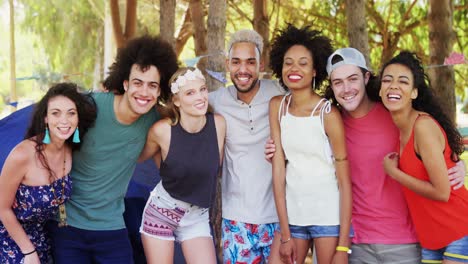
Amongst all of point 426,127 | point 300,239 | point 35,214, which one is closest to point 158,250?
point 35,214

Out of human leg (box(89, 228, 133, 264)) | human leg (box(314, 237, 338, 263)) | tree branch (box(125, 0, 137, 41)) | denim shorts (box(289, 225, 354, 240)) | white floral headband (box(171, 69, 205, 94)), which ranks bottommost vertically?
human leg (box(89, 228, 133, 264))

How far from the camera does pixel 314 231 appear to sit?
11.0 ft

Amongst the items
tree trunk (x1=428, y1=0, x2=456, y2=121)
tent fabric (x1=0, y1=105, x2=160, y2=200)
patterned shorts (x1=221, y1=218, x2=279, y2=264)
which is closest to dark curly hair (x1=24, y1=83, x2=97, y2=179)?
tent fabric (x1=0, y1=105, x2=160, y2=200)

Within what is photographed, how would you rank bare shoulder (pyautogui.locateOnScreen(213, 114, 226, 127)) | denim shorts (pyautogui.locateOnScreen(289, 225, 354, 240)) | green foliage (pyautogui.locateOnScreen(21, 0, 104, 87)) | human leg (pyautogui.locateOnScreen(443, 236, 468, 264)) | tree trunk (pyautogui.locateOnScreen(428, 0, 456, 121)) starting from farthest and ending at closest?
1. green foliage (pyautogui.locateOnScreen(21, 0, 104, 87))
2. tree trunk (pyautogui.locateOnScreen(428, 0, 456, 121))
3. bare shoulder (pyautogui.locateOnScreen(213, 114, 226, 127))
4. denim shorts (pyautogui.locateOnScreen(289, 225, 354, 240))
5. human leg (pyautogui.locateOnScreen(443, 236, 468, 264))

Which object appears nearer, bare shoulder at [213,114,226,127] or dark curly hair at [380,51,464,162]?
dark curly hair at [380,51,464,162]

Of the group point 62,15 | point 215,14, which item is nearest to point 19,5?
point 62,15

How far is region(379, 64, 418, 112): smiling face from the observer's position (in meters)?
3.10

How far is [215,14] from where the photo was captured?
4918 mm

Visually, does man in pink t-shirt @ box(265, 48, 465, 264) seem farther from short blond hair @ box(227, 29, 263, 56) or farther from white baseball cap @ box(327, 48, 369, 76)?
short blond hair @ box(227, 29, 263, 56)

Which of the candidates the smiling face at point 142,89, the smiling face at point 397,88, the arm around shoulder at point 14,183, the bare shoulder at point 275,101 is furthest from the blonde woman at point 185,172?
the smiling face at point 397,88

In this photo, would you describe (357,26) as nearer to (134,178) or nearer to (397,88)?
(397,88)

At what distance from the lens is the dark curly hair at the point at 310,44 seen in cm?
351

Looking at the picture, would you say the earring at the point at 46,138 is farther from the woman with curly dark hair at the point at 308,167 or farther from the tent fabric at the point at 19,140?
the woman with curly dark hair at the point at 308,167

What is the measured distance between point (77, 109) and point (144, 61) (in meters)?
0.56
